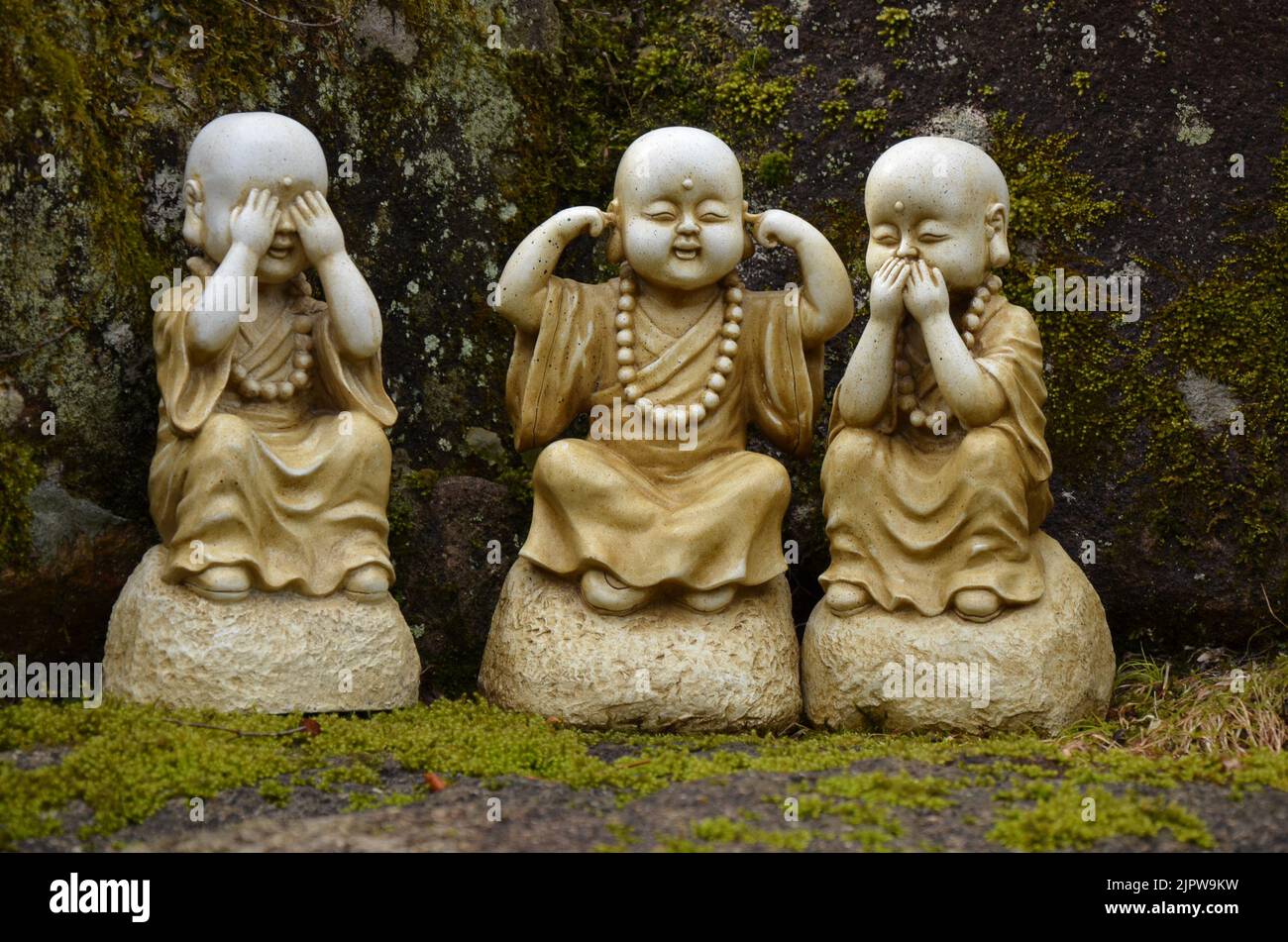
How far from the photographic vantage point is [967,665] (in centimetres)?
682

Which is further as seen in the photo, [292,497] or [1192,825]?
[292,497]

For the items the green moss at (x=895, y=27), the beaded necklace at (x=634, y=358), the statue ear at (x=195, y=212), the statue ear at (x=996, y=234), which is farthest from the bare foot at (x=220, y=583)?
the green moss at (x=895, y=27)

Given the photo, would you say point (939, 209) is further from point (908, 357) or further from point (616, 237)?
point (616, 237)

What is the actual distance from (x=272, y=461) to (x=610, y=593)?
4.37 ft

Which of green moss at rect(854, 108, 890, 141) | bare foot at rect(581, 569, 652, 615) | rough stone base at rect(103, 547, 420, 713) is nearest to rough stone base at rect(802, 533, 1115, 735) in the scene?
bare foot at rect(581, 569, 652, 615)

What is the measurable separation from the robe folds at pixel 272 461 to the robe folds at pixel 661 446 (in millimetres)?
636

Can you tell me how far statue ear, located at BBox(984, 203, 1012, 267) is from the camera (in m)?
7.03

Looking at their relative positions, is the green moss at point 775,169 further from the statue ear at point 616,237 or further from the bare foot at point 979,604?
the bare foot at point 979,604

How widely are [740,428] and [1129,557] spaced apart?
190cm

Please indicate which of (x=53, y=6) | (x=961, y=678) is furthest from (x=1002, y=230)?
(x=53, y=6)

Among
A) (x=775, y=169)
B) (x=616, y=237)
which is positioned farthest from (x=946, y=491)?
(x=775, y=169)

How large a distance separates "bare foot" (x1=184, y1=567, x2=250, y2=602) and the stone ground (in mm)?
865

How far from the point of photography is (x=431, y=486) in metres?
7.93

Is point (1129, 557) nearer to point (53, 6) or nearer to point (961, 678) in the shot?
point (961, 678)
